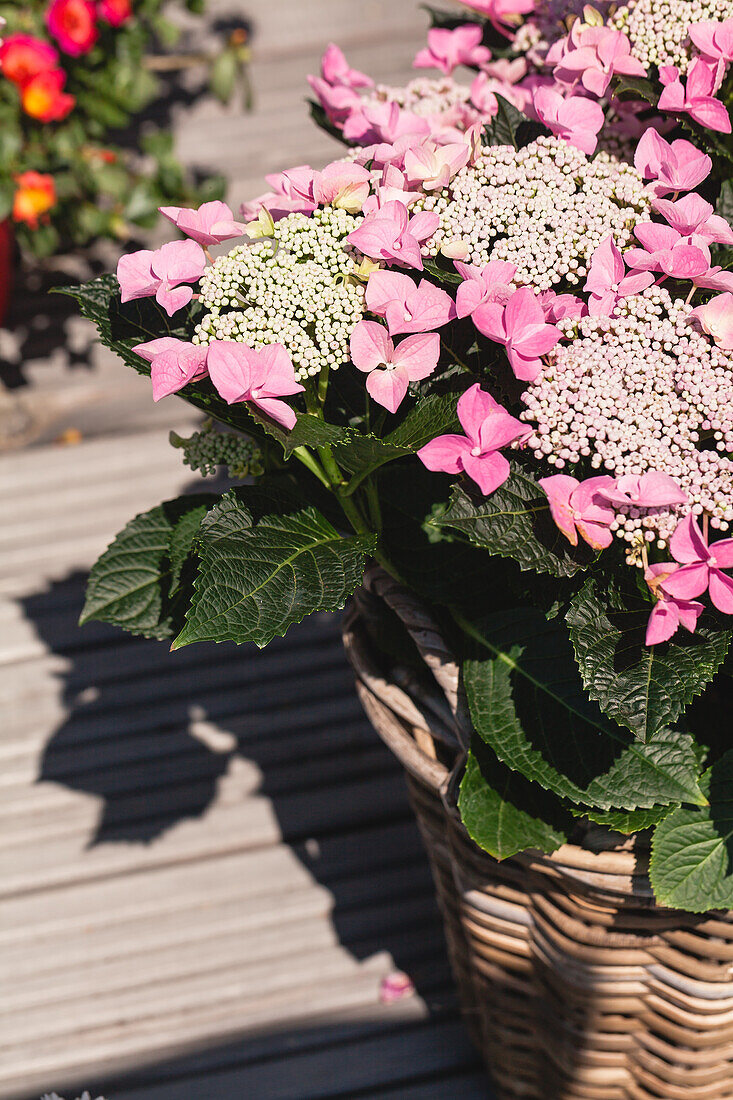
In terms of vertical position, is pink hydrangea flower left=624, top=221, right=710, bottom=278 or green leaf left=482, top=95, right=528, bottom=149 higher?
green leaf left=482, top=95, right=528, bottom=149

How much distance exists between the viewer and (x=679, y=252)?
0.55 meters

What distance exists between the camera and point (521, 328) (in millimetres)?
523

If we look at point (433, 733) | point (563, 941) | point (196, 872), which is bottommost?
point (196, 872)

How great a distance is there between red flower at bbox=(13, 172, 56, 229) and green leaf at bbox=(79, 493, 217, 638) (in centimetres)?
93

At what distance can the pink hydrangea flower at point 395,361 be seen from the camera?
532 millimetres

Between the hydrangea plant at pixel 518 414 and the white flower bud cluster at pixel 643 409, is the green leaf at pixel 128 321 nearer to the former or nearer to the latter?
the hydrangea plant at pixel 518 414

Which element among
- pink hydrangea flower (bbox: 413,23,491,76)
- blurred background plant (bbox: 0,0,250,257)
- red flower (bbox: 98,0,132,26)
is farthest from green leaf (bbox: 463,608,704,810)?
red flower (bbox: 98,0,132,26)

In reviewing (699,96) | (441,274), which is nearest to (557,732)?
(441,274)

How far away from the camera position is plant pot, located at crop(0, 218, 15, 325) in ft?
5.09

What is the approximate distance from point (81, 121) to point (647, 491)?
4.77ft

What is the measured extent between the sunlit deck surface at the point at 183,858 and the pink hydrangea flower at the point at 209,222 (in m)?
0.72

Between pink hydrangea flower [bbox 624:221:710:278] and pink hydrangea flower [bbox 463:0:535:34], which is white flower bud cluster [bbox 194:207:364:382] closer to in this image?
pink hydrangea flower [bbox 624:221:710:278]

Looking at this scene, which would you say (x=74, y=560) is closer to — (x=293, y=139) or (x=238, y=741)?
(x=238, y=741)

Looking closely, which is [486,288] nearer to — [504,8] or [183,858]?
[504,8]
